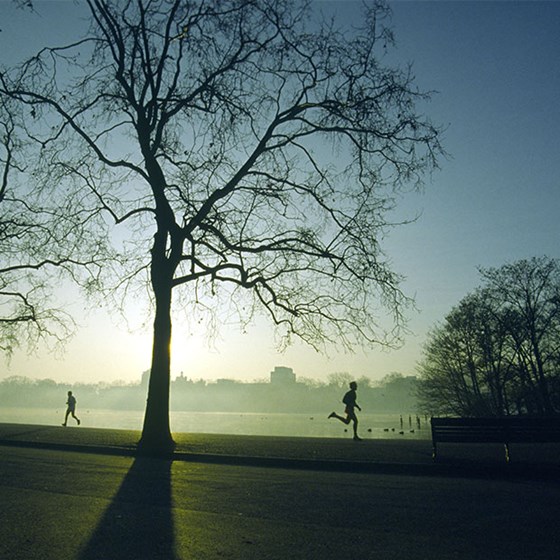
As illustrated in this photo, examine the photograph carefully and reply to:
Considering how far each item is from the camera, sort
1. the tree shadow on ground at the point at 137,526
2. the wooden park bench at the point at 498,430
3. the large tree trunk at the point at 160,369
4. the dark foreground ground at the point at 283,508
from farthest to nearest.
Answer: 1. the large tree trunk at the point at 160,369
2. the wooden park bench at the point at 498,430
3. the dark foreground ground at the point at 283,508
4. the tree shadow on ground at the point at 137,526

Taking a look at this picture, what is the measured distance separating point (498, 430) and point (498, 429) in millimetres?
22

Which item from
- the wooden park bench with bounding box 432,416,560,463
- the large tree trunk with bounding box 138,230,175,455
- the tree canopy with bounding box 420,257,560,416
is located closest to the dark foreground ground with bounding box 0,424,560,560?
the wooden park bench with bounding box 432,416,560,463

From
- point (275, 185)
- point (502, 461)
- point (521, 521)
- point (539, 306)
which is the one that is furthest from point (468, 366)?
point (521, 521)

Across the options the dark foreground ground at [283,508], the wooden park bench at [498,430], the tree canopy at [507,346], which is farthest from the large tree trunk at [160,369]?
the tree canopy at [507,346]

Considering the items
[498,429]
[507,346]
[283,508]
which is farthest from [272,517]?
[507,346]

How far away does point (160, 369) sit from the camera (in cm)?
1431

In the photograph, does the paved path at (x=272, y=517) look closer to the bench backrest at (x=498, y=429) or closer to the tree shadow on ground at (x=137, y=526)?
the tree shadow on ground at (x=137, y=526)

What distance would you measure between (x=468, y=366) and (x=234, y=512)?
4348 centimetres

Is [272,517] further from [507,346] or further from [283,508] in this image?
[507,346]

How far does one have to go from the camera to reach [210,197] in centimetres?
Result: 1603

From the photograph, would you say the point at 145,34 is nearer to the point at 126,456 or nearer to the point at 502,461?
the point at 126,456

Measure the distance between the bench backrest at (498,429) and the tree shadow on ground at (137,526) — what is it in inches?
244

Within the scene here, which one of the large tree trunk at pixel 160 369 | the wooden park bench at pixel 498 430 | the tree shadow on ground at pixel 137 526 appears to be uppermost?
the large tree trunk at pixel 160 369

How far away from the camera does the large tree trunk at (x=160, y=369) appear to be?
44.5ft
